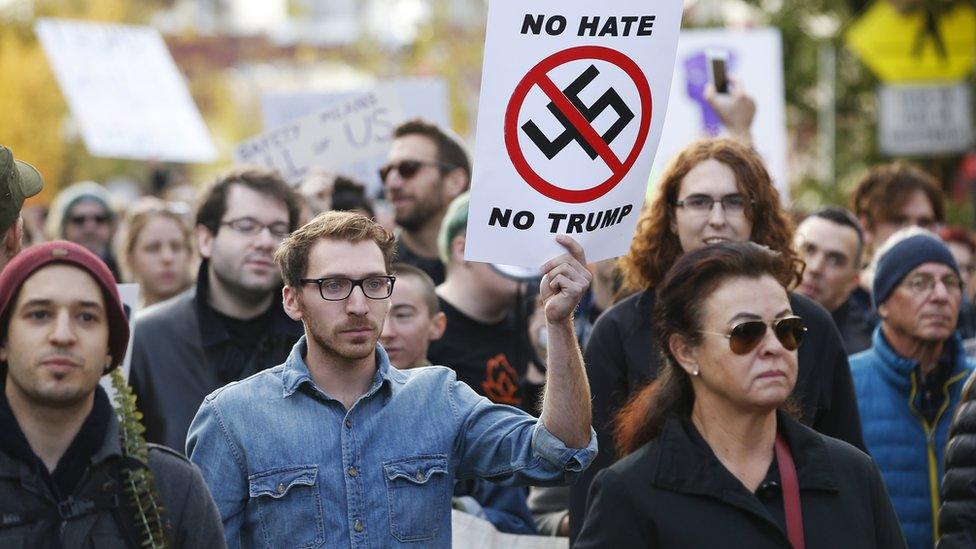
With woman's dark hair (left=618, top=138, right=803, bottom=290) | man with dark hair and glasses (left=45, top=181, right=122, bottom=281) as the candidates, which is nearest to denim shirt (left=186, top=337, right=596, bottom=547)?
woman's dark hair (left=618, top=138, right=803, bottom=290)

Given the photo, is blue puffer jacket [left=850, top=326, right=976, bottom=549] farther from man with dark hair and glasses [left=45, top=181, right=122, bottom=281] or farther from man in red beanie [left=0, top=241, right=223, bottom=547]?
man with dark hair and glasses [left=45, top=181, right=122, bottom=281]

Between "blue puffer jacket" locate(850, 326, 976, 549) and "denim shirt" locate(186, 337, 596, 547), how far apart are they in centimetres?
215

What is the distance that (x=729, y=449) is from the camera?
418 cm

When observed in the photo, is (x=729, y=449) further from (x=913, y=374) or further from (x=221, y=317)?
(x=221, y=317)

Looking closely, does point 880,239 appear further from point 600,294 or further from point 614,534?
point 614,534

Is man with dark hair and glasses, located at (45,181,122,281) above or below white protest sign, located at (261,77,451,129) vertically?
below

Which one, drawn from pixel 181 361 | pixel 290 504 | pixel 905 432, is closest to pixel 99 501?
pixel 290 504

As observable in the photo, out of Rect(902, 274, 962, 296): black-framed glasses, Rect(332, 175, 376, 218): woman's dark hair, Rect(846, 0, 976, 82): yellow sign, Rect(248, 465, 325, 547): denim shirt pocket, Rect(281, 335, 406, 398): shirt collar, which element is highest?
Rect(846, 0, 976, 82): yellow sign

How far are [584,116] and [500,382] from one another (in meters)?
2.40

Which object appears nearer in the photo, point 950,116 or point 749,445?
point 749,445

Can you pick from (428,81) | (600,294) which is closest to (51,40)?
(428,81)

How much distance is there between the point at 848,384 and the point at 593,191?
121 centimetres

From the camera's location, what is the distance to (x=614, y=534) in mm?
3988

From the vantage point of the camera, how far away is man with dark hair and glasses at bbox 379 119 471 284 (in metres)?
8.55
